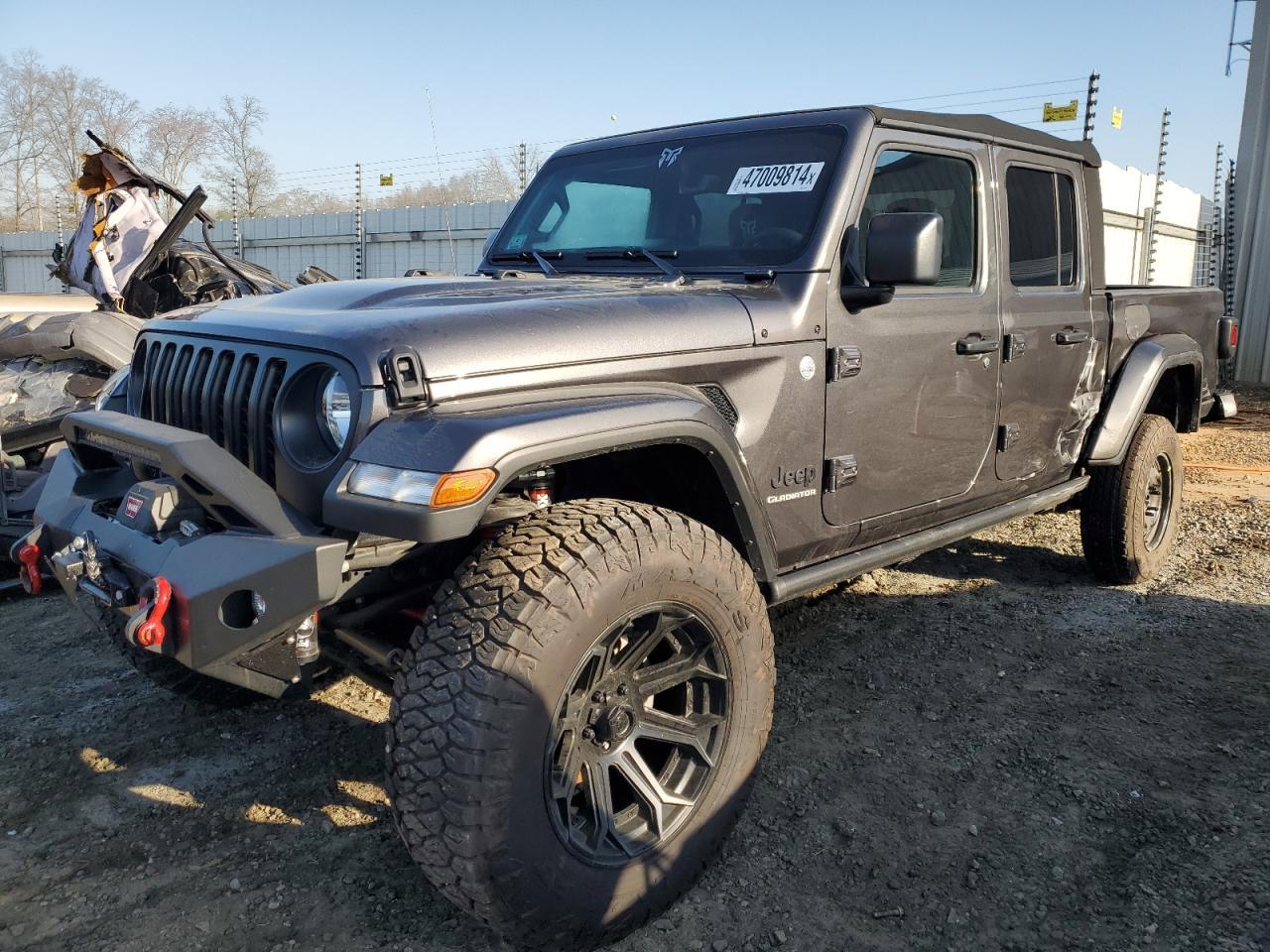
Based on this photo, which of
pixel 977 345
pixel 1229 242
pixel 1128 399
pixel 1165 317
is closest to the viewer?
pixel 977 345

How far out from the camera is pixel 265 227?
1627cm

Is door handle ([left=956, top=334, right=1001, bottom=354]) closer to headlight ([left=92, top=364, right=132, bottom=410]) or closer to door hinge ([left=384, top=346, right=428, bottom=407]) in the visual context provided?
door hinge ([left=384, top=346, right=428, bottom=407])

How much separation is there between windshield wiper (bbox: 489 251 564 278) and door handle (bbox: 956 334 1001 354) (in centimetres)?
144

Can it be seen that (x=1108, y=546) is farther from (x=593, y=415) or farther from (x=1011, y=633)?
(x=593, y=415)

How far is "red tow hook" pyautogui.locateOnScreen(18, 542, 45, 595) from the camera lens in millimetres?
2721

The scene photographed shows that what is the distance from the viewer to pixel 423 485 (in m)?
2.00

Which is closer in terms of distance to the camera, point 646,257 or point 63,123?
point 646,257

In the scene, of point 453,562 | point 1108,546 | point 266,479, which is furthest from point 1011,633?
point 266,479

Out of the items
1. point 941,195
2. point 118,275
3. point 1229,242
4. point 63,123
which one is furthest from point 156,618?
point 63,123

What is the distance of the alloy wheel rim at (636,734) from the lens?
2.28 meters

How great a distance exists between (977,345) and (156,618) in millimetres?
2753

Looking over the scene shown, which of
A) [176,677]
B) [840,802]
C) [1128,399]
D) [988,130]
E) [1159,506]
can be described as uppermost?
[988,130]

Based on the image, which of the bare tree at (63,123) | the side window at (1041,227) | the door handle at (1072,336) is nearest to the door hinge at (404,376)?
the side window at (1041,227)

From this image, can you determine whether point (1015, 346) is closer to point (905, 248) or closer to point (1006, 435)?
point (1006, 435)
